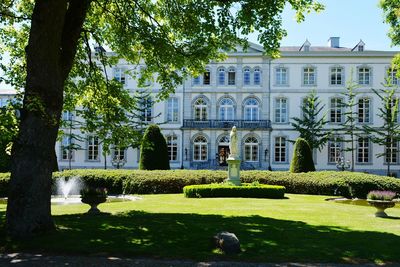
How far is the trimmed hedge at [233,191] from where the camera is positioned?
1997 cm

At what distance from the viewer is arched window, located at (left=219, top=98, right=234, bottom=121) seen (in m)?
42.4

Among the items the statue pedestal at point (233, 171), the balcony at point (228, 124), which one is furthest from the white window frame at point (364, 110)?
the statue pedestal at point (233, 171)

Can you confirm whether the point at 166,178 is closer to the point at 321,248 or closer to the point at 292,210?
the point at 292,210

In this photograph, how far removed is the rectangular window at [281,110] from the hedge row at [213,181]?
56.7ft

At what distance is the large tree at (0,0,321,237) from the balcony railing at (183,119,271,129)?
83.3 ft

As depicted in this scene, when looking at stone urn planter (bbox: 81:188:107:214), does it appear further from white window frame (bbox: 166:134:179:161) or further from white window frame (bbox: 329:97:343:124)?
white window frame (bbox: 329:97:343:124)

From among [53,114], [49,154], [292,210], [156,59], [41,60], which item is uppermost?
[156,59]

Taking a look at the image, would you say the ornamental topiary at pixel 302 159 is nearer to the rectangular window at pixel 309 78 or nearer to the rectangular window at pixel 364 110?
the rectangular window at pixel 309 78

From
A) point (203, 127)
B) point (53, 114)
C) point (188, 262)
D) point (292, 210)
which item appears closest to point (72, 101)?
point (53, 114)

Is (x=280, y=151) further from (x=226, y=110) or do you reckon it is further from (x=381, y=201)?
(x=381, y=201)

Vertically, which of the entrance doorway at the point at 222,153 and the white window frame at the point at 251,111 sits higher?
the white window frame at the point at 251,111

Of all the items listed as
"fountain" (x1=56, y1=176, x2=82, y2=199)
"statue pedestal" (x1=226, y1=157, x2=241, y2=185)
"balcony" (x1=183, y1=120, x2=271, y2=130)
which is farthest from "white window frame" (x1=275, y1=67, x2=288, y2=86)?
"fountain" (x1=56, y1=176, x2=82, y2=199)

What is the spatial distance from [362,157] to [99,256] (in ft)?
121

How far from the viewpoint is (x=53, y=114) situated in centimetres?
951
